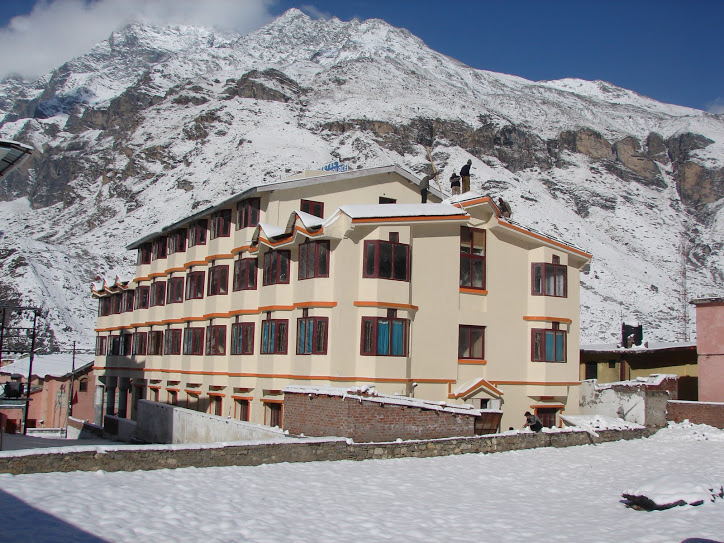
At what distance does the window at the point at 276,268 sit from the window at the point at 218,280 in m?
4.30

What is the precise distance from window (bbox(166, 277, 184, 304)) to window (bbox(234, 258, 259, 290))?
25.3 feet

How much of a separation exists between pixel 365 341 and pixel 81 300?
85.7 m

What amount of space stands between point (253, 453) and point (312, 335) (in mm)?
9466

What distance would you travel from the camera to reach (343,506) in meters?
13.7

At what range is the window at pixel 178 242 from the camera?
38938 millimetres

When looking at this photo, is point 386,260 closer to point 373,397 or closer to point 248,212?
point 373,397

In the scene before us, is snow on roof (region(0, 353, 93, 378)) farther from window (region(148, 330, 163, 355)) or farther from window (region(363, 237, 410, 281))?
window (region(363, 237, 410, 281))

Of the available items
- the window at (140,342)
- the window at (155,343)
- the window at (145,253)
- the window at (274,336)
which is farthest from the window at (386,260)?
the window at (145,253)

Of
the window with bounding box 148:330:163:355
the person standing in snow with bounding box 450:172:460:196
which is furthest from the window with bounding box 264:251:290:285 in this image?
the window with bounding box 148:330:163:355

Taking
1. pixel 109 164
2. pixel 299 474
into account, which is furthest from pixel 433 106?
pixel 299 474

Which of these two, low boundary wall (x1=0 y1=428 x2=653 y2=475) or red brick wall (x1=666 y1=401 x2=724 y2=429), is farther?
red brick wall (x1=666 y1=401 x2=724 y2=429)

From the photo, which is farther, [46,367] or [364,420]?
[46,367]

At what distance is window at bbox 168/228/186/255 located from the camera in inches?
1533

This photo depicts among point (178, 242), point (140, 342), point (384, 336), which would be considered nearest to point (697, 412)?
point (384, 336)
